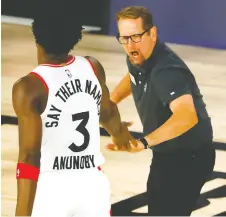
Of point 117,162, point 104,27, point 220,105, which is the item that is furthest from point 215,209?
point 104,27

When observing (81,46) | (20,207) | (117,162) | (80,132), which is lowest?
(81,46)

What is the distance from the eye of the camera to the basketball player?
135 inches

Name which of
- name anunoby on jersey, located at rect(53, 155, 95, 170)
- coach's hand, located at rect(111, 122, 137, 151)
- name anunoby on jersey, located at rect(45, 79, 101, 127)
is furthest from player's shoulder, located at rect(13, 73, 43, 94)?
coach's hand, located at rect(111, 122, 137, 151)

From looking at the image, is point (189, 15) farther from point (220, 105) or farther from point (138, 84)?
point (138, 84)

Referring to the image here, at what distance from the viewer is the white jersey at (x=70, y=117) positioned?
11.4 ft

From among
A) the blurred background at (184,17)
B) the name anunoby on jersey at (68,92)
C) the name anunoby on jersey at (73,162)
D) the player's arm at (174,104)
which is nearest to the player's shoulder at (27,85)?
the name anunoby on jersey at (68,92)

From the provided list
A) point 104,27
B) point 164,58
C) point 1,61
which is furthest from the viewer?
point 104,27

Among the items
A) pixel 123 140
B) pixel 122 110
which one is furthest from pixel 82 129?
pixel 122 110

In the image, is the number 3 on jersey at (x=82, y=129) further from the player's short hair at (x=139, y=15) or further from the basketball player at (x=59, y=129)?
the player's short hair at (x=139, y=15)

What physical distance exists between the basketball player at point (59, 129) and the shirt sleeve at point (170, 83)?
2.12 feet

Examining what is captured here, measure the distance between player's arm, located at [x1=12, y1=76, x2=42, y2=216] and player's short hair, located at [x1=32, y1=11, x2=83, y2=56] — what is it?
19 centimetres

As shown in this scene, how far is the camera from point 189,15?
42.0 ft

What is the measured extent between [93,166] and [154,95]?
0.87 metres

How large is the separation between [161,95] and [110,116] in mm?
454
